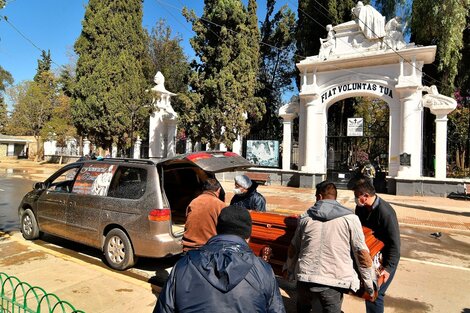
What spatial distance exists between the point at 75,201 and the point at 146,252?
1777mm

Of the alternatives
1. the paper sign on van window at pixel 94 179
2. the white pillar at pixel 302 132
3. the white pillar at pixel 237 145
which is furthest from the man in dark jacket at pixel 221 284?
the white pillar at pixel 237 145

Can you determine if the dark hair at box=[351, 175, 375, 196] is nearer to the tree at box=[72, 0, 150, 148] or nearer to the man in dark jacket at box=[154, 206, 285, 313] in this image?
the man in dark jacket at box=[154, 206, 285, 313]

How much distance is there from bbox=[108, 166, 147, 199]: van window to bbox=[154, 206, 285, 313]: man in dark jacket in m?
3.54

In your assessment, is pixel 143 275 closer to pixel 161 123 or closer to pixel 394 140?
pixel 394 140

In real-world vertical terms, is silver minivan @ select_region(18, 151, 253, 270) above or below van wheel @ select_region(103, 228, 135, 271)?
above

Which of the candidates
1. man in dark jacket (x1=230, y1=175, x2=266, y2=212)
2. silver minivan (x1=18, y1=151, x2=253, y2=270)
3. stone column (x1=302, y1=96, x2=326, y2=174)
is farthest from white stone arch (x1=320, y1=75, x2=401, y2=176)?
man in dark jacket (x1=230, y1=175, x2=266, y2=212)

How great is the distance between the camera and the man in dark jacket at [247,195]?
4.46 meters

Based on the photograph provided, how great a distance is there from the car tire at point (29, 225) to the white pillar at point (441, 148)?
15.2 meters

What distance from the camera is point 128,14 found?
71.0 ft

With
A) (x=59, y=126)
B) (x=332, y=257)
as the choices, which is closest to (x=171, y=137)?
(x=59, y=126)

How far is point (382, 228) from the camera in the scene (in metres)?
3.18

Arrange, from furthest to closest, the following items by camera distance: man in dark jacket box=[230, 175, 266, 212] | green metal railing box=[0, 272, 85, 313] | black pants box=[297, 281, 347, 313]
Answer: man in dark jacket box=[230, 175, 266, 212] < black pants box=[297, 281, 347, 313] < green metal railing box=[0, 272, 85, 313]

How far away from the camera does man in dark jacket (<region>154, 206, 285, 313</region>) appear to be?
1.52 m

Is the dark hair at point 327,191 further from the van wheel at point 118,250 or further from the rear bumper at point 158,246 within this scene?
the van wheel at point 118,250
